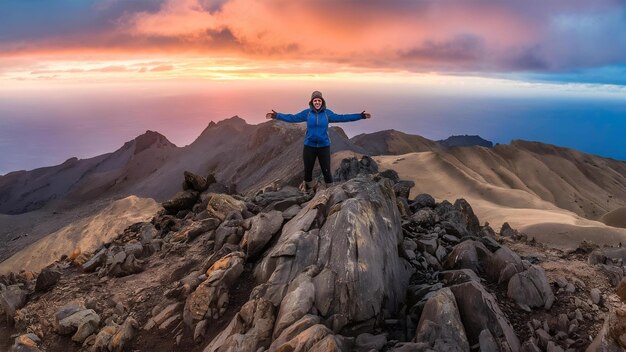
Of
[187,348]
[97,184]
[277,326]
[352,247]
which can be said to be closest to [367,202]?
[352,247]

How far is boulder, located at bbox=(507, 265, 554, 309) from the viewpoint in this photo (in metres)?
8.77

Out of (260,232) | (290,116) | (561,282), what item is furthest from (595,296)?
(290,116)

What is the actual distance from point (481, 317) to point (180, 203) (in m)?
13.4

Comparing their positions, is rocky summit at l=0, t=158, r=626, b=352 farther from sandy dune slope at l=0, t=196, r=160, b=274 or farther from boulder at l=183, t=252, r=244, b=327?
sandy dune slope at l=0, t=196, r=160, b=274

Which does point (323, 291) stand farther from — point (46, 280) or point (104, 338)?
point (46, 280)

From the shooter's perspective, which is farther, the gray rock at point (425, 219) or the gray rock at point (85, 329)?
the gray rock at point (425, 219)

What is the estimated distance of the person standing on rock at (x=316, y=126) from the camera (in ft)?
46.9

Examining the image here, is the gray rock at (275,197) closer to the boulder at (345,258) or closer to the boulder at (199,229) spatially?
the boulder at (199,229)

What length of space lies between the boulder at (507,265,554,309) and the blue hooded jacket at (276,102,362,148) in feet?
25.5

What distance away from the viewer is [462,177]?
62.1m

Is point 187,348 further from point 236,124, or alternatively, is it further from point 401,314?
point 236,124

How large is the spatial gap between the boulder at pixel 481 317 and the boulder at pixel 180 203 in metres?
12.7

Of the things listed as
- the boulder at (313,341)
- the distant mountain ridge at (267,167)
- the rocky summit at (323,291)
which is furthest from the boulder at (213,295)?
the distant mountain ridge at (267,167)

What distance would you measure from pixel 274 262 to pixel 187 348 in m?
2.61
